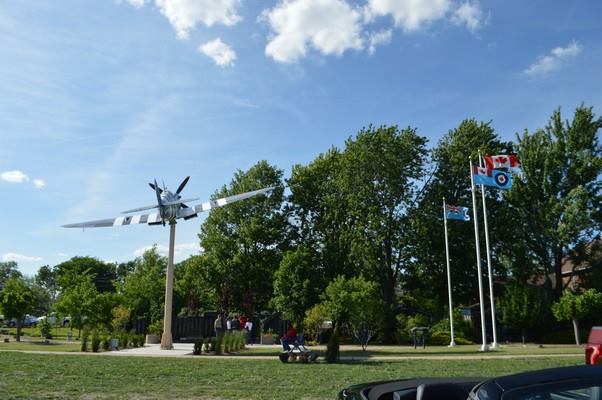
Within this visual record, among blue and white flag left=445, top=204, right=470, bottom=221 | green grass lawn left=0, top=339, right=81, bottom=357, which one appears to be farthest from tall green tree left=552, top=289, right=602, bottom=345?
green grass lawn left=0, top=339, right=81, bottom=357

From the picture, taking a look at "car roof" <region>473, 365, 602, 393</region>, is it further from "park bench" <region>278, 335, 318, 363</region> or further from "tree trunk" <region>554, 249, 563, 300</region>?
"tree trunk" <region>554, 249, 563, 300</region>

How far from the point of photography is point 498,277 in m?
38.8

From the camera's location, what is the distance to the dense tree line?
116 ft

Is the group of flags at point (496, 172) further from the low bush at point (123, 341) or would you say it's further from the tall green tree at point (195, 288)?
the tall green tree at point (195, 288)

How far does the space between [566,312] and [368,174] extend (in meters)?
15.6

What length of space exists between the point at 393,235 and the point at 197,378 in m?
27.6

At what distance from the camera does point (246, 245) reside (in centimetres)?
4200

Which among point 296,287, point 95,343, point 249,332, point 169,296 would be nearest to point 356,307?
point 169,296

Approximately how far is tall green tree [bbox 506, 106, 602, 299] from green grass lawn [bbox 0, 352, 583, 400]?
813 inches

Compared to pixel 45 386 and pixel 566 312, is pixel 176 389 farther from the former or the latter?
pixel 566 312

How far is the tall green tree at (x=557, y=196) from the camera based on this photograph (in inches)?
1387

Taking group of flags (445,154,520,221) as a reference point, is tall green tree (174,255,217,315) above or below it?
below

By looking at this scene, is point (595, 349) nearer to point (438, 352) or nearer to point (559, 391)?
point (559, 391)

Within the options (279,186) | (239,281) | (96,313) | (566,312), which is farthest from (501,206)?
(96,313)
